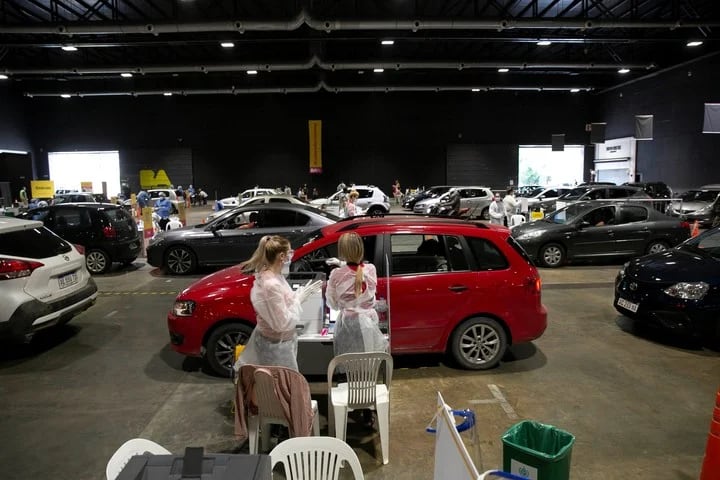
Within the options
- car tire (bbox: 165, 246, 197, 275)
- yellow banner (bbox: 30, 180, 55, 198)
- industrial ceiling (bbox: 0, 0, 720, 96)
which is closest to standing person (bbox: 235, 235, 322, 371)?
car tire (bbox: 165, 246, 197, 275)

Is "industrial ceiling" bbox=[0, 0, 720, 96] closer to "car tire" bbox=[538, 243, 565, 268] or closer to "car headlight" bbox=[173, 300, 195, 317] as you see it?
"car tire" bbox=[538, 243, 565, 268]

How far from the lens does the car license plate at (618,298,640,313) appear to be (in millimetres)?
6396

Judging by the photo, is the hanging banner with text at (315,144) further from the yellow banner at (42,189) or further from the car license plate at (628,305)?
the car license plate at (628,305)

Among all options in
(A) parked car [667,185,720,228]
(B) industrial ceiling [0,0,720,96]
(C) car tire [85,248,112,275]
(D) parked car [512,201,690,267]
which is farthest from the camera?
(B) industrial ceiling [0,0,720,96]

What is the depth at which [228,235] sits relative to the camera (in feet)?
34.1

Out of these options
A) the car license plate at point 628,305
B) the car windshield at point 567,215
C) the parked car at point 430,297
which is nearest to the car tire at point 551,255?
the car windshield at point 567,215

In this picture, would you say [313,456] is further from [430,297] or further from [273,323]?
[430,297]

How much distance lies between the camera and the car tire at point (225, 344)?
514 centimetres

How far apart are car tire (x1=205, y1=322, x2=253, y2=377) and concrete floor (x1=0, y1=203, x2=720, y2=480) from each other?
7.5 inches

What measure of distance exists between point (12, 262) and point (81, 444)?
109 inches

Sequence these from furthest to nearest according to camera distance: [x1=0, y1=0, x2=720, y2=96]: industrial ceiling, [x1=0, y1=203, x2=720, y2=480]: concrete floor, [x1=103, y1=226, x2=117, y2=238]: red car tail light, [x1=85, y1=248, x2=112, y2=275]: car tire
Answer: [x1=0, y1=0, x2=720, y2=96]: industrial ceiling, [x1=85, y1=248, x2=112, y2=275]: car tire, [x1=103, y1=226, x2=117, y2=238]: red car tail light, [x1=0, y1=203, x2=720, y2=480]: concrete floor

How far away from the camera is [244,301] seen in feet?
16.6

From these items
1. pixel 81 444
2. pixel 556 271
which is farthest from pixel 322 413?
pixel 556 271

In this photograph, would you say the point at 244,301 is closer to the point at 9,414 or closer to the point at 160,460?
the point at 9,414
